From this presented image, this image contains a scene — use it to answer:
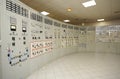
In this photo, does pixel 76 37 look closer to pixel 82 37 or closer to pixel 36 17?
pixel 82 37

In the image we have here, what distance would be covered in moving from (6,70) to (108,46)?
787cm

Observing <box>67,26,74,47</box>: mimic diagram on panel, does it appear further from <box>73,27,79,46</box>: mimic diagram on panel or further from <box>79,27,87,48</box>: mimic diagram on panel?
<box>79,27,87,48</box>: mimic diagram on panel

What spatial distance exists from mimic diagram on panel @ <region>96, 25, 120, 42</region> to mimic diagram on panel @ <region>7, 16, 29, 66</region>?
7021 mm

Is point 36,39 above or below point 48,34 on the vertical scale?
below

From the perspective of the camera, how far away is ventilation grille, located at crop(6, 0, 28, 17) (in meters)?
2.25

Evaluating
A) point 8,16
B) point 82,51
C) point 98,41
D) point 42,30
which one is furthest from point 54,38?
point 98,41

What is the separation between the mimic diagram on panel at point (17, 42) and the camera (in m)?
2.29

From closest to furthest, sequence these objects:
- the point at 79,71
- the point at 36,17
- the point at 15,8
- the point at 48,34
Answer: the point at 15,8, the point at 79,71, the point at 36,17, the point at 48,34

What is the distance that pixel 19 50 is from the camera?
8.64 ft

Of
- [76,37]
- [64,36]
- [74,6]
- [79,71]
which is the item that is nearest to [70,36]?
[64,36]

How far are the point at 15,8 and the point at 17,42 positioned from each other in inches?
33.0

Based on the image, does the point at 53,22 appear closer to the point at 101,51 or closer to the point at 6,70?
the point at 6,70

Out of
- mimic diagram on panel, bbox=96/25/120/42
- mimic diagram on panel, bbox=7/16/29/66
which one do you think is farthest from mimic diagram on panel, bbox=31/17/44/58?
mimic diagram on panel, bbox=96/25/120/42

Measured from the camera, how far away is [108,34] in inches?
327
